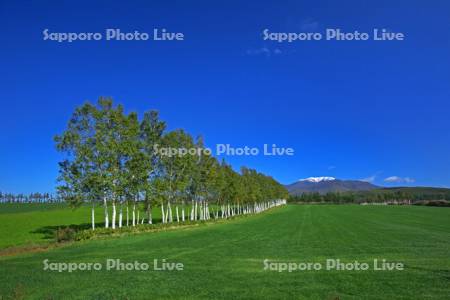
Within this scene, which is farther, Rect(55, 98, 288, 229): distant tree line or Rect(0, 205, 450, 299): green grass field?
Rect(55, 98, 288, 229): distant tree line

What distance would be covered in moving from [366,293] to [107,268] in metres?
13.9

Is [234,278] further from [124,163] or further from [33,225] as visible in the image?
[33,225]

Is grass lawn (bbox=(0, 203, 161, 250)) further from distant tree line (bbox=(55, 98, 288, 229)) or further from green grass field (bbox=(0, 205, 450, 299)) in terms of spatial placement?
green grass field (bbox=(0, 205, 450, 299))

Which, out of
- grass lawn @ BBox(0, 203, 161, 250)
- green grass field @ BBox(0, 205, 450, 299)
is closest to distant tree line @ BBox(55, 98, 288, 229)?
grass lawn @ BBox(0, 203, 161, 250)

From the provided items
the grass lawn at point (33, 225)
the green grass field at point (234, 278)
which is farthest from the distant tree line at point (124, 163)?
the green grass field at point (234, 278)

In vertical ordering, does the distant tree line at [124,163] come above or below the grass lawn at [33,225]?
above

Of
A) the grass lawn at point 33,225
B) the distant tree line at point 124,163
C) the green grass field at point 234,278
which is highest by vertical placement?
the distant tree line at point 124,163

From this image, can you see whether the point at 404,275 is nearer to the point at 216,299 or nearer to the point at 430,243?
the point at 216,299

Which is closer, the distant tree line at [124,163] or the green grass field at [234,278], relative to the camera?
the green grass field at [234,278]

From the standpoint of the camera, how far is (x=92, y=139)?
163 ft

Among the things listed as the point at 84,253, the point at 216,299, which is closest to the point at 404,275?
the point at 216,299

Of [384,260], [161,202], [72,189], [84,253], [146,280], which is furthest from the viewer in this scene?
[161,202]

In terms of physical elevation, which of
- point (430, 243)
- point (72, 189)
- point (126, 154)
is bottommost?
point (430, 243)

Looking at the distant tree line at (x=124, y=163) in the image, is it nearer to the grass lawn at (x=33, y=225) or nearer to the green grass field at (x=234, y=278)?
the grass lawn at (x=33, y=225)
